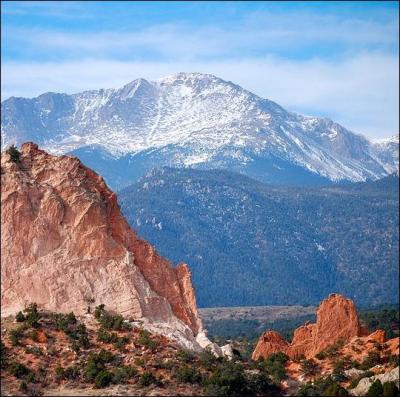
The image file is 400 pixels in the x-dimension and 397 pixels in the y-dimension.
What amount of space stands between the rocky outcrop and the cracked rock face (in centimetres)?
1979

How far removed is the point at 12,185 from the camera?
68688 mm

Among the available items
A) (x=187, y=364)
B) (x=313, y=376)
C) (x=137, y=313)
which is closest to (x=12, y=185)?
(x=137, y=313)

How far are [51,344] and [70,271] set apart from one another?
5.36 m

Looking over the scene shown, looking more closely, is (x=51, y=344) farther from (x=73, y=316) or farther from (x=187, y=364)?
(x=187, y=364)

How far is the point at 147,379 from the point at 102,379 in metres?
2.71

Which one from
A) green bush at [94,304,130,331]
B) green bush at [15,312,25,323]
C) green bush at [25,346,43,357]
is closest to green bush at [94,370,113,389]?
green bush at [25,346,43,357]

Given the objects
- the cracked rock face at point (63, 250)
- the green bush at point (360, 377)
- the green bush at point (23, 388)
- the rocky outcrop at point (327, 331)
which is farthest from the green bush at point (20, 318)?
the rocky outcrop at point (327, 331)

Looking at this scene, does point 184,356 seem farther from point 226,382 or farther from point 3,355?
point 3,355

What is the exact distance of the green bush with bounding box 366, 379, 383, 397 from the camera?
219ft

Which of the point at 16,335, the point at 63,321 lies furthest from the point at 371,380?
the point at 16,335

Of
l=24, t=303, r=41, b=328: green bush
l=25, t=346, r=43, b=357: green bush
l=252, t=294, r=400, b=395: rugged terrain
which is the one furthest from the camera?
l=252, t=294, r=400, b=395: rugged terrain

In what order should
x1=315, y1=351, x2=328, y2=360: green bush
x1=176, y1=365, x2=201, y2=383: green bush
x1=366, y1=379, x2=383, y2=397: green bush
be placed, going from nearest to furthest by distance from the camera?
x1=176, y1=365, x2=201, y2=383: green bush → x1=366, y1=379, x2=383, y2=397: green bush → x1=315, y1=351, x2=328, y2=360: green bush

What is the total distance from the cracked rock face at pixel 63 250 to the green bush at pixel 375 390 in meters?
12.1

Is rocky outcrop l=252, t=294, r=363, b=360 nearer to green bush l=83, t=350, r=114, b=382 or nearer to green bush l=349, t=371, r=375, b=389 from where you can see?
green bush l=349, t=371, r=375, b=389
